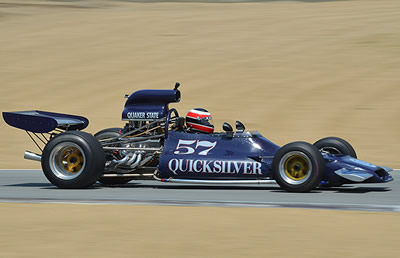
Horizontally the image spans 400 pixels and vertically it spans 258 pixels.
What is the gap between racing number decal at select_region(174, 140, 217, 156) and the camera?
413 inches

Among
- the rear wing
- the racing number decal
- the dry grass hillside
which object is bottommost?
the racing number decal

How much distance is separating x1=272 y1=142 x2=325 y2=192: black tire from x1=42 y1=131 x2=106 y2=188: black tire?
255 cm

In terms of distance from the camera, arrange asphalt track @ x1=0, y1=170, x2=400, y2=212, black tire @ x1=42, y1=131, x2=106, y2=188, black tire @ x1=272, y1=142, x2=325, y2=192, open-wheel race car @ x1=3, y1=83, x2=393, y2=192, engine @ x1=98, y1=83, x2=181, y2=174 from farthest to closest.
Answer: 1. engine @ x1=98, y1=83, x2=181, y2=174
2. black tire @ x1=42, y1=131, x2=106, y2=188
3. open-wheel race car @ x1=3, y1=83, x2=393, y2=192
4. black tire @ x1=272, y1=142, x2=325, y2=192
5. asphalt track @ x1=0, y1=170, x2=400, y2=212

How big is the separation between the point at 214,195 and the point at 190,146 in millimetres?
1056

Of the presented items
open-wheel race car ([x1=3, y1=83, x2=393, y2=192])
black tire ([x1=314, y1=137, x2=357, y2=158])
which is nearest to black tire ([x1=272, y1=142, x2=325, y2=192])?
open-wheel race car ([x1=3, y1=83, x2=393, y2=192])

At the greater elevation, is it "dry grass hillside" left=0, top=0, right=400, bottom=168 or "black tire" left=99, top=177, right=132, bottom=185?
"dry grass hillside" left=0, top=0, right=400, bottom=168

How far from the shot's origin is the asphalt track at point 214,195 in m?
8.76

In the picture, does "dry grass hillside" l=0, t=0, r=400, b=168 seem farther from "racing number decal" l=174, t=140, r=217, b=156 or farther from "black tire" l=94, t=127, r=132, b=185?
"racing number decal" l=174, t=140, r=217, b=156

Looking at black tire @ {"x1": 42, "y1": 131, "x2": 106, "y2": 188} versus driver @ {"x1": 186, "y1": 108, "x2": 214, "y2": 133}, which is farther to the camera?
driver @ {"x1": 186, "y1": 108, "x2": 214, "y2": 133}

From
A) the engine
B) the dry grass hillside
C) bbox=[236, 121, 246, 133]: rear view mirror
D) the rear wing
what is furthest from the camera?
the dry grass hillside
